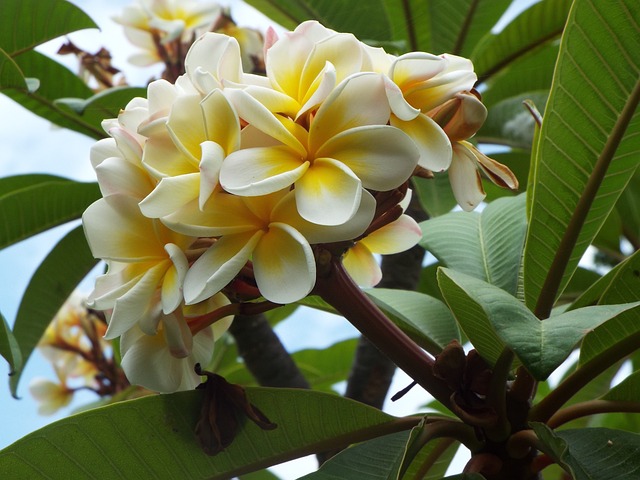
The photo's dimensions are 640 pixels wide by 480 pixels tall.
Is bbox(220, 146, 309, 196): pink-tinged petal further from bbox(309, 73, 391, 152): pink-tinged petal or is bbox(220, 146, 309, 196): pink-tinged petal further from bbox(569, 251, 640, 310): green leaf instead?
bbox(569, 251, 640, 310): green leaf

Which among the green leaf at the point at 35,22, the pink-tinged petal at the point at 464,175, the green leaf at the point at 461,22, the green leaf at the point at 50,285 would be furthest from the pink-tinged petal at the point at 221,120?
the green leaf at the point at 461,22

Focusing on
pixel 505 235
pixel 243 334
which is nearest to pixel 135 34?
pixel 243 334

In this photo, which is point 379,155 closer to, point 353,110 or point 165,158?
point 353,110

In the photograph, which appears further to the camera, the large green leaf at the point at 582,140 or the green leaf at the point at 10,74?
the green leaf at the point at 10,74

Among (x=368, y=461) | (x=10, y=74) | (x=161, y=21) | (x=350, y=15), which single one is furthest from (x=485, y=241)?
(x=161, y=21)

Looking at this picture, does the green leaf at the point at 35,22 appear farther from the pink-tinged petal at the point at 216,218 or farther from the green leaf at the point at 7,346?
the pink-tinged petal at the point at 216,218

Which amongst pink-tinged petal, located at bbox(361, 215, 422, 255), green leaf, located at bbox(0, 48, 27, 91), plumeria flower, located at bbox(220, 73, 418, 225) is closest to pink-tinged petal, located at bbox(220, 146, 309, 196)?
plumeria flower, located at bbox(220, 73, 418, 225)
